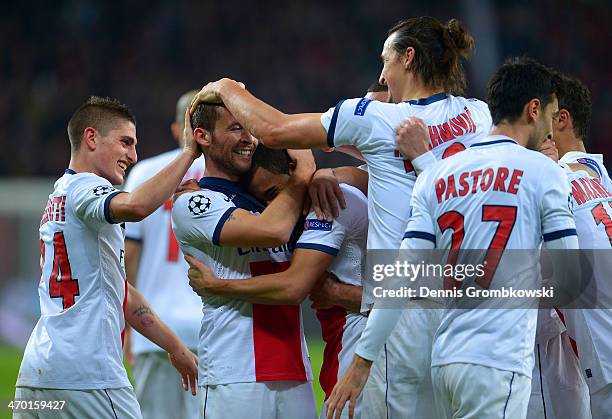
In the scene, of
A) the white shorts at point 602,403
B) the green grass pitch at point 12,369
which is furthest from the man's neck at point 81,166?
the green grass pitch at point 12,369

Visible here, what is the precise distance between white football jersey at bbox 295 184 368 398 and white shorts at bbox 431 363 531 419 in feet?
2.42

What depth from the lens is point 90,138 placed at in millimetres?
5359

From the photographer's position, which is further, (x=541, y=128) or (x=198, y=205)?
(x=198, y=205)

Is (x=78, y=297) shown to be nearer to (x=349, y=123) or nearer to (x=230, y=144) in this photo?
(x=230, y=144)

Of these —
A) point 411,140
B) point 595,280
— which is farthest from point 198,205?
point 595,280

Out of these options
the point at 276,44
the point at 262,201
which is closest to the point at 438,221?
the point at 262,201

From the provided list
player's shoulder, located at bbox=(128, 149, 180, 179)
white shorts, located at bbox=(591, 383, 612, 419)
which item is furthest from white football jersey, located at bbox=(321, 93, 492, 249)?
player's shoulder, located at bbox=(128, 149, 180, 179)

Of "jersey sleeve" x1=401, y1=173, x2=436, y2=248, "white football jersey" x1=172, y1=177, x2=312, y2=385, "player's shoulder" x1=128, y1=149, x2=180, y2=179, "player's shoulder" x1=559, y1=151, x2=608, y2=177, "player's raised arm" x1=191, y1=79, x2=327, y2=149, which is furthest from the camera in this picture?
"player's shoulder" x1=128, y1=149, x2=180, y2=179

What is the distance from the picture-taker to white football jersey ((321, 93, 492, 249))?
4.64 meters

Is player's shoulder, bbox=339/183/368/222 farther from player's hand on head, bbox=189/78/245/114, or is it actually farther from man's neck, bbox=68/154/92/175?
man's neck, bbox=68/154/92/175

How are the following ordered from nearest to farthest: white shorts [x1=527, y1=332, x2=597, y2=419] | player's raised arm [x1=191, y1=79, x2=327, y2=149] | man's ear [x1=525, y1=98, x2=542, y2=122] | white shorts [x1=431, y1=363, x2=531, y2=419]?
white shorts [x1=431, y1=363, x2=531, y2=419] → man's ear [x1=525, y1=98, x2=542, y2=122] → player's raised arm [x1=191, y1=79, x2=327, y2=149] → white shorts [x1=527, y1=332, x2=597, y2=419]

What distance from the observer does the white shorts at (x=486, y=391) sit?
422 centimetres

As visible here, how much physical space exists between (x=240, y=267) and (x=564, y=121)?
226 centimetres

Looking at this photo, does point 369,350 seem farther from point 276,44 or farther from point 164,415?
point 276,44
